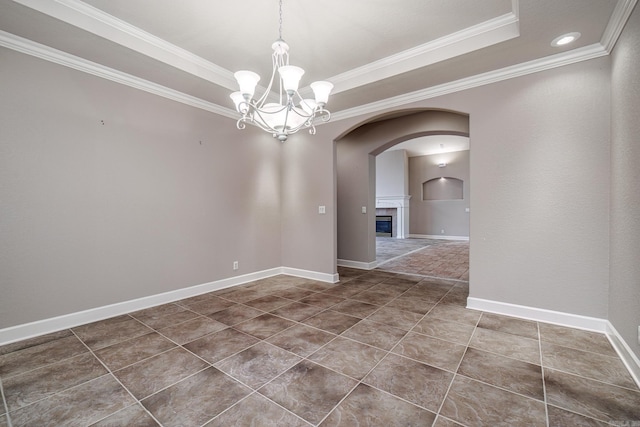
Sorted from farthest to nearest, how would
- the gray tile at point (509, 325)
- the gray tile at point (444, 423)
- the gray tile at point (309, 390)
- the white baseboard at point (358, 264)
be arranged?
the white baseboard at point (358, 264) → the gray tile at point (509, 325) → the gray tile at point (309, 390) → the gray tile at point (444, 423)

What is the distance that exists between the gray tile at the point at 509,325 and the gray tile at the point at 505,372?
582 mm

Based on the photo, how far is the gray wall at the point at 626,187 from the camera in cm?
186

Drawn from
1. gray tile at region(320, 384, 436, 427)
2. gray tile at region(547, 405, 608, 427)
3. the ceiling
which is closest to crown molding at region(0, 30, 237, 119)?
the ceiling

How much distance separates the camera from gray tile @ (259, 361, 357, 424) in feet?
4.98

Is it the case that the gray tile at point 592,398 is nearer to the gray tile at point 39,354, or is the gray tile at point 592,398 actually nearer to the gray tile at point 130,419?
the gray tile at point 130,419

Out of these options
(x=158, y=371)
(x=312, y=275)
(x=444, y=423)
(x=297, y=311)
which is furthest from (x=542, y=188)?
(x=158, y=371)

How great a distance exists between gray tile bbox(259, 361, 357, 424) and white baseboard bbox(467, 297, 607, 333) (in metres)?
2.10

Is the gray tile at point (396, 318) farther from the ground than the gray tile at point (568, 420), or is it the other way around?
the gray tile at point (568, 420)

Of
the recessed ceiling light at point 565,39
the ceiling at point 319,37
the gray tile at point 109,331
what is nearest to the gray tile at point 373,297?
the gray tile at point 109,331

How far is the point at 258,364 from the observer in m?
1.98

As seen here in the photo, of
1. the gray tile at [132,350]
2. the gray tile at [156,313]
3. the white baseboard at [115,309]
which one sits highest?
the white baseboard at [115,309]

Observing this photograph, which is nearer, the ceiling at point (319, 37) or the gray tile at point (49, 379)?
the gray tile at point (49, 379)

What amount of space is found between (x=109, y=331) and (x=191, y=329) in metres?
0.77

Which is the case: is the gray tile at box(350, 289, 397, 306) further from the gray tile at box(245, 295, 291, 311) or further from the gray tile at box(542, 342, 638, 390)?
the gray tile at box(542, 342, 638, 390)
